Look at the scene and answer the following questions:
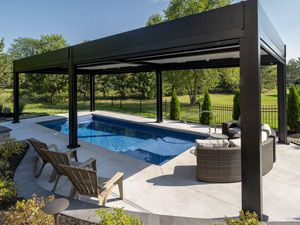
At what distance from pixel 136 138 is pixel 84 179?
7060mm

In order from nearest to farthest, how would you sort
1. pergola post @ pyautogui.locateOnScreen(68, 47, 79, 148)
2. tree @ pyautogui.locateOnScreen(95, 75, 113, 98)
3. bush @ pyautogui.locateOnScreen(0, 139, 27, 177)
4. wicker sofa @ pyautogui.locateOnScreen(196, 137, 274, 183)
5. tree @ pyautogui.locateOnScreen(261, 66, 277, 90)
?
wicker sofa @ pyautogui.locateOnScreen(196, 137, 274, 183) → bush @ pyautogui.locateOnScreen(0, 139, 27, 177) → pergola post @ pyautogui.locateOnScreen(68, 47, 79, 148) → tree @ pyautogui.locateOnScreen(95, 75, 113, 98) → tree @ pyautogui.locateOnScreen(261, 66, 277, 90)

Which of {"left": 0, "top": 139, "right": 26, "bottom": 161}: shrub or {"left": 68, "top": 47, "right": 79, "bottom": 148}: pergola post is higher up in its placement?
{"left": 68, "top": 47, "right": 79, "bottom": 148}: pergola post

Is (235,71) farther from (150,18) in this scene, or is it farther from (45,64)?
(45,64)

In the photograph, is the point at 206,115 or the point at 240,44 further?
the point at 206,115

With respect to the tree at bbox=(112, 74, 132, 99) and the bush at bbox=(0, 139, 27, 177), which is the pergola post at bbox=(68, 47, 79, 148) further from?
the tree at bbox=(112, 74, 132, 99)

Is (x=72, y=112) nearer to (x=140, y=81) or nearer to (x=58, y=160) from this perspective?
(x=58, y=160)

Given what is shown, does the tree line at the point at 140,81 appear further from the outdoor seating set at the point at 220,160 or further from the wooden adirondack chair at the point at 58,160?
the wooden adirondack chair at the point at 58,160

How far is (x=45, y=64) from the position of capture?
30.1 feet

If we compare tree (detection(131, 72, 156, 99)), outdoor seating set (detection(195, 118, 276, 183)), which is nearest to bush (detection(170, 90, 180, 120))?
outdoor seating set (detection(195, 118, 276, 183))

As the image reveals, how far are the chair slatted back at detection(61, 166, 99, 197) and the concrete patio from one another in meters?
0.53

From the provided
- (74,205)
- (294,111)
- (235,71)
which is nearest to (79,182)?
(74,205)

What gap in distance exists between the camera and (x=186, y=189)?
4555 millimetres

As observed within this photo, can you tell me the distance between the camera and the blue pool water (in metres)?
8.20

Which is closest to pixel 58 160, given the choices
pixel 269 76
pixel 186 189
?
pixel 186 189
